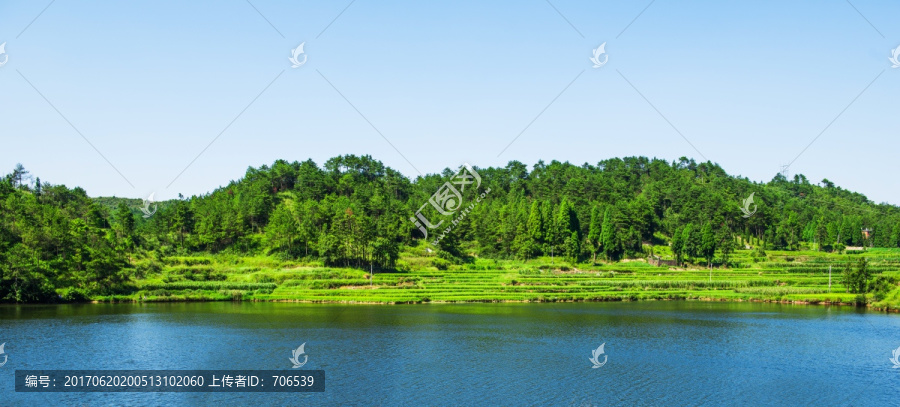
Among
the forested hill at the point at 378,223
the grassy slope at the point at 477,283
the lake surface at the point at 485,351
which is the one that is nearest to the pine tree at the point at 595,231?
the forested hill at the point at 378,223

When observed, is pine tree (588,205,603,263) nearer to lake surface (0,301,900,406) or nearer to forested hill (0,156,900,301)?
forested hill (0,156,900,301)

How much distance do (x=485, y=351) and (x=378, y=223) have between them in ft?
222

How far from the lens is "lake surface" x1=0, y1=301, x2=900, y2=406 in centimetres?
3400

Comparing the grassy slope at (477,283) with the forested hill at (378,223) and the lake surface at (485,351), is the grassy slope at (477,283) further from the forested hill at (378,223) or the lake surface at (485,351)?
the lake surface at (485,351)

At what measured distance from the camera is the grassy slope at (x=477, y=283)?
75625mm

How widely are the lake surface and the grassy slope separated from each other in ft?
28.1

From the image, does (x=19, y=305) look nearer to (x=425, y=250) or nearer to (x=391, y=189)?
(x=425, y=250)

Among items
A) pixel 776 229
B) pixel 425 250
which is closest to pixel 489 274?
pixel 425 250

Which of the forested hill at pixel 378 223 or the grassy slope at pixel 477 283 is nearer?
the grassy slope at pixel 477 283

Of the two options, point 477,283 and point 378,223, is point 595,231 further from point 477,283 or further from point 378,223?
point 477,283

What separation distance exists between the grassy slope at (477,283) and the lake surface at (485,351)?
8.58m

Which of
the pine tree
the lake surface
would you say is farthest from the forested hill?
the lake surface

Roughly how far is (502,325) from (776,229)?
109502mm

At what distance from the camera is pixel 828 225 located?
142000mm
